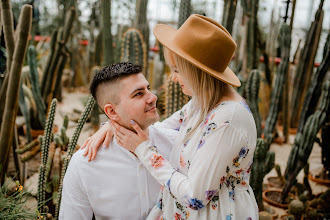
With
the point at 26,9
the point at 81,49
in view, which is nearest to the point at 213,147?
the point at 26,9

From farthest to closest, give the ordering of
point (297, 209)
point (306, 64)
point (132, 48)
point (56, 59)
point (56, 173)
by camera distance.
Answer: point (306, 64), point (56, 59), point (132, 48), point (297, 209), point (56, 173)

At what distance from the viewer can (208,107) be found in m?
1.44

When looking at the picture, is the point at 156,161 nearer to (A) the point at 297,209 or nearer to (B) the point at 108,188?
(B) the point at 108,188

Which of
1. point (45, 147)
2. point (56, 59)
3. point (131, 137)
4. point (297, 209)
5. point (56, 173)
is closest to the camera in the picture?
point (131, 137)

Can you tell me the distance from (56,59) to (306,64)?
3867 mm

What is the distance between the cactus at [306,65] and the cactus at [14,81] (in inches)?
138

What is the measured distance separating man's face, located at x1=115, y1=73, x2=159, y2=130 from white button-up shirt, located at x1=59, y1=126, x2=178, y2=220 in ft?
0.71

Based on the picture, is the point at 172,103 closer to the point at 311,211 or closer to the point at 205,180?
the point at 311,211

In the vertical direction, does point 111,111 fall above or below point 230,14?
below

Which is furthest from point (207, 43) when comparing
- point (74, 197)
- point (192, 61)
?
point (74, 197)

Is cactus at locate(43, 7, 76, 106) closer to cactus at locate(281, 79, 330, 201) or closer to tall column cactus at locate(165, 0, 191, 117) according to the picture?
tall column cactus at locate(165, 0, 191, 117)

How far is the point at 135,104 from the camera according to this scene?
5.47ft

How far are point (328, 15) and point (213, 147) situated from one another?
7381mm

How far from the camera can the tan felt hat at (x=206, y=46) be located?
1.42m
